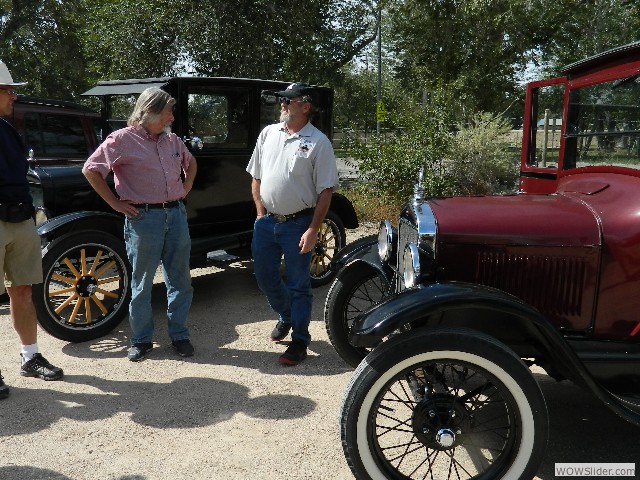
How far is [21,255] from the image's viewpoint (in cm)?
331

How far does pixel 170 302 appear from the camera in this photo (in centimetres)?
385

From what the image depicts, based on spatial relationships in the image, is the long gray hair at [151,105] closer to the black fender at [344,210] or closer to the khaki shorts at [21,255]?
the khaki shorts at [21,255]

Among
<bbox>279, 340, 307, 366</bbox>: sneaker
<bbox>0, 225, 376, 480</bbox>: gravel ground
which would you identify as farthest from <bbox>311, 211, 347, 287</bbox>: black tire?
<bbox>279, 340, 307, 366</bbox>: sneaker

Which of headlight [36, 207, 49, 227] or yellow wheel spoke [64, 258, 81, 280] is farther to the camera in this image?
headlight [36, 207, 49, 227]

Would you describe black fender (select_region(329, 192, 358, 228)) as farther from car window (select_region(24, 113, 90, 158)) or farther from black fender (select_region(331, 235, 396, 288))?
car window (select_region(24, 113, 90, 158))

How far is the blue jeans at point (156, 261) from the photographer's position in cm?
361

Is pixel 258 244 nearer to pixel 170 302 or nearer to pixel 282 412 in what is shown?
pixel 170 302

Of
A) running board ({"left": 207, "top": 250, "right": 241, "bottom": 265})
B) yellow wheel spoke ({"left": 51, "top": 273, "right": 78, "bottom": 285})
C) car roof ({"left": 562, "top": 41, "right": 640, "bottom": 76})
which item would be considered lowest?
running board ({"left": 207, "top": 250, "right": 241, "bottom": 265})

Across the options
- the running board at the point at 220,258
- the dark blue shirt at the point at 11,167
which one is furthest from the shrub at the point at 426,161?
the dark blue shirt at the point at 11,167

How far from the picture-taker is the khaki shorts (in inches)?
128

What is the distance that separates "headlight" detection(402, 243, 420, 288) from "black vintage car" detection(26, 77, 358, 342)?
145 centimetres

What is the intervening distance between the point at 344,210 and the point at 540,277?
3.03 metres

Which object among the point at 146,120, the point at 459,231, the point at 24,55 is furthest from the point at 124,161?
the point at 24,55

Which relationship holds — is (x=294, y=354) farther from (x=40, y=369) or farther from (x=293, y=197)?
(x=40, y=369)
